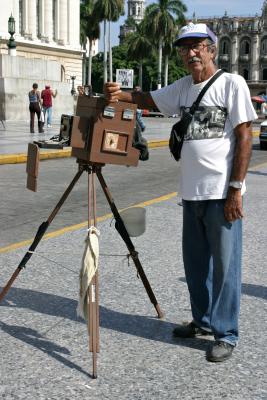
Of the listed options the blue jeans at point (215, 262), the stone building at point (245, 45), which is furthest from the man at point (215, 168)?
the stone building at point (245, 45)

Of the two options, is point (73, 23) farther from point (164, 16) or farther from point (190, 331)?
point (190, 331)

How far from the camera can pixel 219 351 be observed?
357 cm

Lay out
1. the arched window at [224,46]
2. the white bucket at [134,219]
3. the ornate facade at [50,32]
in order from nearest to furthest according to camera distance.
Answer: the white bucket at [134,219], the ornate facade at [50,32], the arched window at [224,46]

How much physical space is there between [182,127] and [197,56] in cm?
39

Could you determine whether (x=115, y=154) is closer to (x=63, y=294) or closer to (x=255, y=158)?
(x=63, y=294)

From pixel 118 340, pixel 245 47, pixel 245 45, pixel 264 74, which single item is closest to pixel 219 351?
pixel 118 340

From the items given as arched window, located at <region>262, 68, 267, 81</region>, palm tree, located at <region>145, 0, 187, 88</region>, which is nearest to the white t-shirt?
palm tree, located at <region>145, 0, 187, 88</region>

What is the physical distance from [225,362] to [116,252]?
263 centimetres

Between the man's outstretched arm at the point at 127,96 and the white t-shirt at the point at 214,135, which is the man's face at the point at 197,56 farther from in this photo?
the man's outstretched arm at the point at 127,96

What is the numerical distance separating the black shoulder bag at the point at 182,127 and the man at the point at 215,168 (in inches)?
1.0

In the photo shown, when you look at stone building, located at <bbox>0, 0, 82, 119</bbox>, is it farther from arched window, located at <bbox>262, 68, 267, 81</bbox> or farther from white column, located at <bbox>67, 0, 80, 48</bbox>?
Result: arched window, located at <bbox>262, 68, 267, 81</bbox>

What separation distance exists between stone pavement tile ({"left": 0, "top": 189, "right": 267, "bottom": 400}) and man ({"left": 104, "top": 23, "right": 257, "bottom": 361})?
26cm

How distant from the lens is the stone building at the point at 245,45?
441 feet

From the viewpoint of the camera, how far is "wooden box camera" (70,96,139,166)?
353cm
